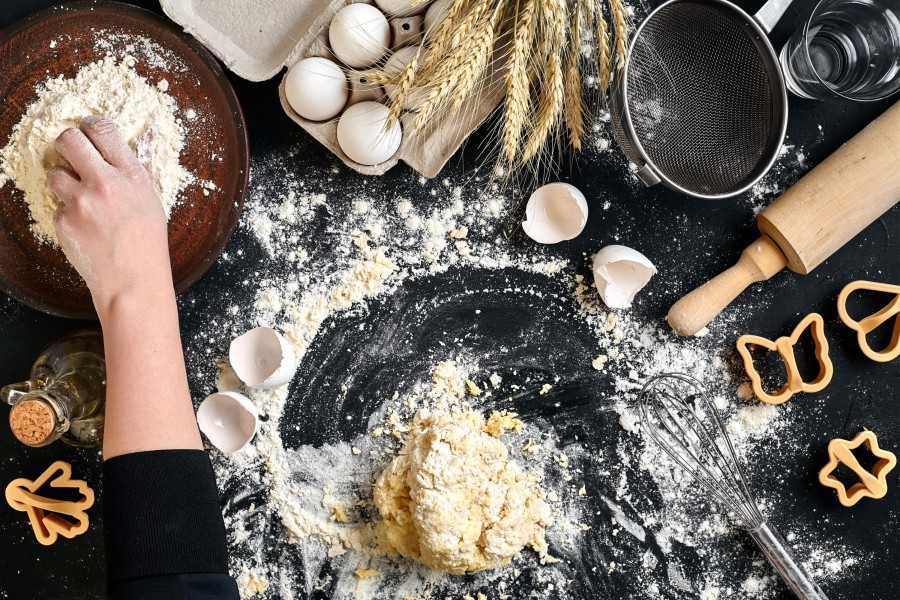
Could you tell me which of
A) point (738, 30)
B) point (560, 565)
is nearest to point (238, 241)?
point (560, 565)

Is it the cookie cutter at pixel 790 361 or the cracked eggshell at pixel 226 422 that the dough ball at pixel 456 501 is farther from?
the cookie cutter at pixel 790 361

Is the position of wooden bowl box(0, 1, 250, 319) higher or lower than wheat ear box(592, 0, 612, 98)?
lower

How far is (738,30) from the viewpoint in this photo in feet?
4.23

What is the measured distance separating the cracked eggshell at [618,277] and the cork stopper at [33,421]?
3.41ft

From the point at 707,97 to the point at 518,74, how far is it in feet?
1.45

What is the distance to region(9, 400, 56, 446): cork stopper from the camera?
3.64ft

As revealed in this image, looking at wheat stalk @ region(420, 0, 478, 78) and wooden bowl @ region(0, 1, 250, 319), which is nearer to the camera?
wheat stalk @ region(420, 0, 478, 78)

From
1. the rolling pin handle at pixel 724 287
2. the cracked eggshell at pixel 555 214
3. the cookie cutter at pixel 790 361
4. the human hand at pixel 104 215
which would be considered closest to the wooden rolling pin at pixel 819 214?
the rolling pin handle at pixel 724 287

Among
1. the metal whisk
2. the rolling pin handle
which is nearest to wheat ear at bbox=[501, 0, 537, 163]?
the rolling pin handle

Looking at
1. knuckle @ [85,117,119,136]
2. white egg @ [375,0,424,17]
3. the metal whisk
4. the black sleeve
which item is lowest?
the black sleeve

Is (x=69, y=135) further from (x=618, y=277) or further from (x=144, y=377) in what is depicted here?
(x=618, y=277)

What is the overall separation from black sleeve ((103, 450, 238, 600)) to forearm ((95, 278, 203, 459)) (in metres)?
0.03

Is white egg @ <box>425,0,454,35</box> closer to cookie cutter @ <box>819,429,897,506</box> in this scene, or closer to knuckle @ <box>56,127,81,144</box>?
knuckle @ <box>56,127,81,144</box>

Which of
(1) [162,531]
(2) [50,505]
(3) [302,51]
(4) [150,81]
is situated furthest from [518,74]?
(2) [50,505]
